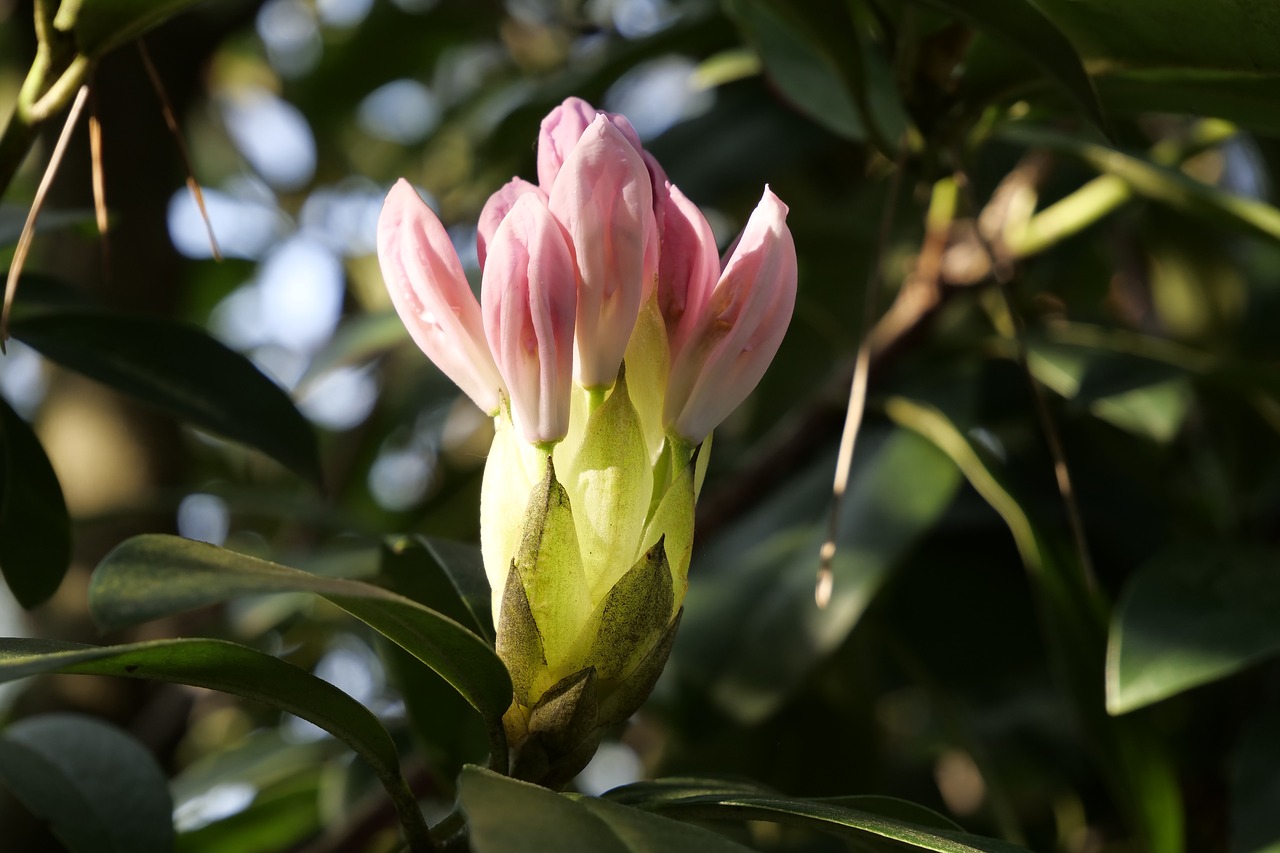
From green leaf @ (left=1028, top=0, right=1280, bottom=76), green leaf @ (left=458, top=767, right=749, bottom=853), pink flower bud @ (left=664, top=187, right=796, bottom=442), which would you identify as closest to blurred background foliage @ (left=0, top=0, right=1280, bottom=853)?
green leaf @ (left=1028, top=0, right=1280, bottom=76)

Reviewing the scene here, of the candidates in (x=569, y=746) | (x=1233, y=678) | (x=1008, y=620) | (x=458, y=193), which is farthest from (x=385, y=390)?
(x=569, y=746)

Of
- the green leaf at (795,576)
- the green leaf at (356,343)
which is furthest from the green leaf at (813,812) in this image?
the green leaf at (356,343)

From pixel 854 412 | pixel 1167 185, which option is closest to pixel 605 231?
pixel 854 412

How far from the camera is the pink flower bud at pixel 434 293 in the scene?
0.43 meters

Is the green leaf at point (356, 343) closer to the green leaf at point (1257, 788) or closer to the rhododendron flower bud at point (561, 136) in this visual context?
the rhododendron flower bud at point (561, 136)

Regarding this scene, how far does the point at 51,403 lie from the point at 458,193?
0.47 m

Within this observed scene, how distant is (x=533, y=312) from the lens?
0.39 m

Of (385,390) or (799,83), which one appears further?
(385,390)

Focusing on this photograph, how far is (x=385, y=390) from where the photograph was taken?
1.36 m

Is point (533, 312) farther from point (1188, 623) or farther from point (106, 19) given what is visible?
point (1188, 623)

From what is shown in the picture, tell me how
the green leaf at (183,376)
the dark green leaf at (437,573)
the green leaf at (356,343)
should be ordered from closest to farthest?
the dark green leaf at (437,573) → the green leaf at (183,376) → the green leaf at (356,343)

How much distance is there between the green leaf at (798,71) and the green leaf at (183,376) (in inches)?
13.9

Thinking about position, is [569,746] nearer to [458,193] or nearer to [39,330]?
[39,330]

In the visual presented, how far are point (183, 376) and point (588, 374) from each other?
310mm
